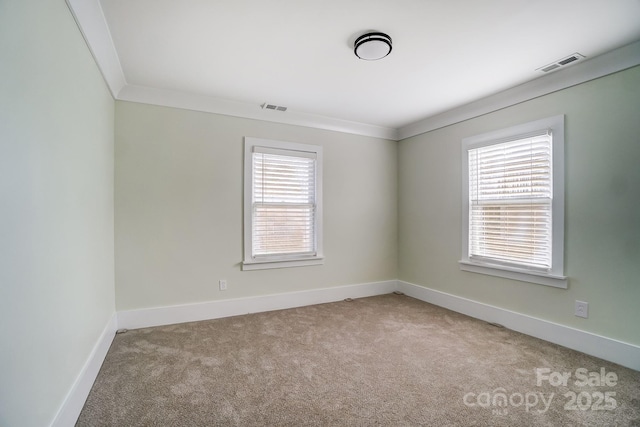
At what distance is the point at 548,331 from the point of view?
2816mm

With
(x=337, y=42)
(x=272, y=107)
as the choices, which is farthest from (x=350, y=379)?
(x=272, y=107)

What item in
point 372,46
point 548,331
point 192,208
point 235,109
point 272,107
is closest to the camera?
point 372,46

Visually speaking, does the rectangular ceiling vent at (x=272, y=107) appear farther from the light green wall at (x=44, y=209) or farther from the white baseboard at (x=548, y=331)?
the white baseboard at (x=548, y=331)

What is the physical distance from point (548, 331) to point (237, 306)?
3.26 metres

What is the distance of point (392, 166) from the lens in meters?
4.69

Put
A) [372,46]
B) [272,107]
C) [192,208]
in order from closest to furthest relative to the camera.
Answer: [372,46] → [192,208] → [272,107]

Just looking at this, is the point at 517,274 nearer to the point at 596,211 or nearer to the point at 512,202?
the point at 512,202

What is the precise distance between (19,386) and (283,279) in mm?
2805

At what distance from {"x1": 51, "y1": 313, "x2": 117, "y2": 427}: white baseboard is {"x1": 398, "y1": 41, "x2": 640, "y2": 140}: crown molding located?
4.31 meters

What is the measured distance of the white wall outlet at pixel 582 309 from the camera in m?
2.59

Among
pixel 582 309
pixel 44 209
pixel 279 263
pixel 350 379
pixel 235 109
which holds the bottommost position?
pixel 350 379

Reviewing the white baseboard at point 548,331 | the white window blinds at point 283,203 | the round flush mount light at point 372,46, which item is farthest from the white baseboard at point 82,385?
the white baseboard at point 548,331

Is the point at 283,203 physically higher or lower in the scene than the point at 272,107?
lower

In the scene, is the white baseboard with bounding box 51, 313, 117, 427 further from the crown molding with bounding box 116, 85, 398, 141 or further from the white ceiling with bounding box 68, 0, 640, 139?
the crown molding with bounding box 116, 85, 398, 141
